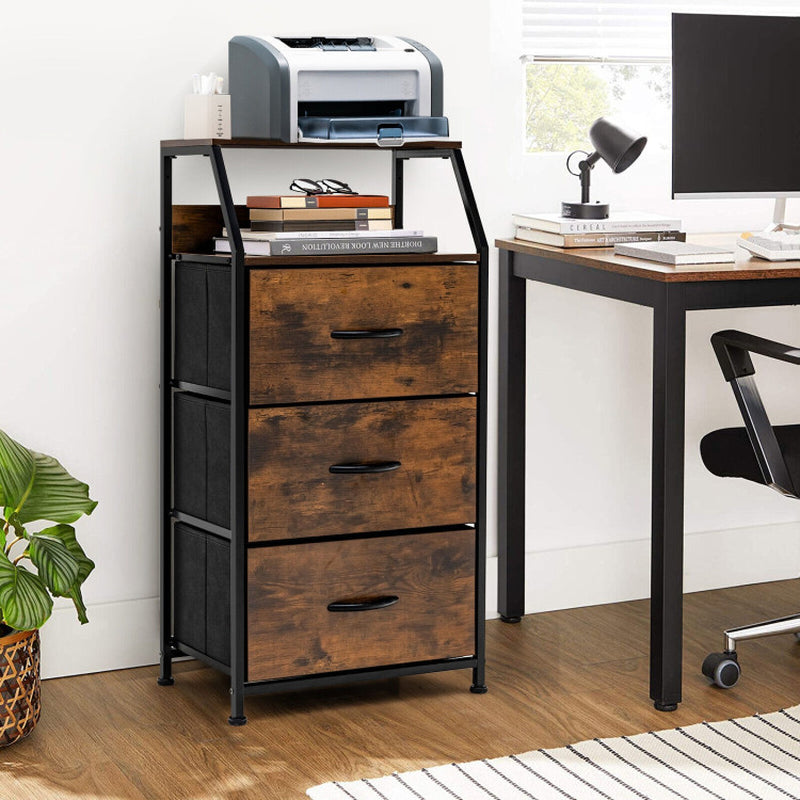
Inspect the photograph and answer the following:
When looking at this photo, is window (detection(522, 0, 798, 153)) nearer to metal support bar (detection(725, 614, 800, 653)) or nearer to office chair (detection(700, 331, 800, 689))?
office chair (detection(700, 331, 800, 689))

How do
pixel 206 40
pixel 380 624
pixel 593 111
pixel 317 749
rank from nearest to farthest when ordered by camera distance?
pixel 317 749 → pixel 380 624 → pixel 206 40 → pixel 593 111

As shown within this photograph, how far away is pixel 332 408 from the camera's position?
2.51 meters

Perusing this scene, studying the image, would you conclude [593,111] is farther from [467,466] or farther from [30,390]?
[30,390]

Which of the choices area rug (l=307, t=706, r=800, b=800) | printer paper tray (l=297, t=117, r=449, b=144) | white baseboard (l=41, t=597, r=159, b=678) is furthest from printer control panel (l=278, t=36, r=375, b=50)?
area rug (l=307, t=706, r=800, b=800)

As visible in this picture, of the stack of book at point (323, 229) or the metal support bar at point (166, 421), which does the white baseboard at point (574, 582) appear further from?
the stack of book at point (323, 229)

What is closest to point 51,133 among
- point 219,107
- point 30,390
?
point 219,107

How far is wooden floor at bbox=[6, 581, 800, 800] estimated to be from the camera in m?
2.32

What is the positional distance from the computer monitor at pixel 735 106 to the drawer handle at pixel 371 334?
0.75m

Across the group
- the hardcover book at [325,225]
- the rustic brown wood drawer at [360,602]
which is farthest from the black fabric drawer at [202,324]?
the rustic brown wood drawer at [360,602]

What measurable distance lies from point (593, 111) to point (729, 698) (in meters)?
1.43

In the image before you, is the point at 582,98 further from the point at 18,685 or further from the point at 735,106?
the point at 18,685

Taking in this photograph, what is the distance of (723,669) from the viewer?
2.71 m

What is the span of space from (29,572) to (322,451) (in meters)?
0.57

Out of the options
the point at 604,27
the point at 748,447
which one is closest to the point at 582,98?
the point at 604,27
